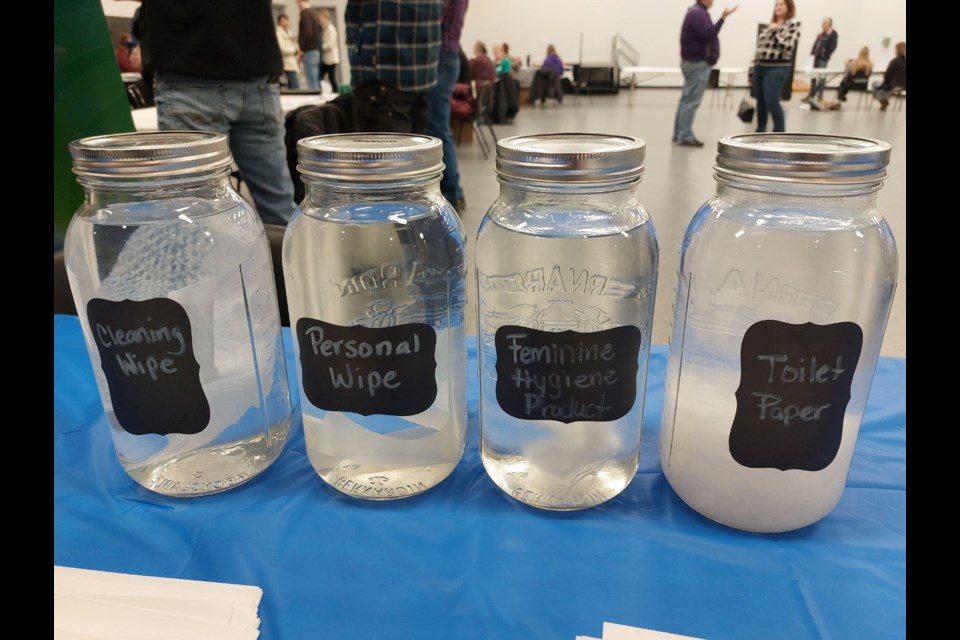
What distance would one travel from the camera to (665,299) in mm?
2055

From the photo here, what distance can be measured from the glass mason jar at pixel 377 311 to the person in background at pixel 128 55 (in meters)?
5.18

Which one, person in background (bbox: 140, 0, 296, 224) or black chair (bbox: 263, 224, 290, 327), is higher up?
person in background (bbox: 140, 0, 296, 224)

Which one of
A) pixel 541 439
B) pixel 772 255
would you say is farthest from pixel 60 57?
pixel 772 255

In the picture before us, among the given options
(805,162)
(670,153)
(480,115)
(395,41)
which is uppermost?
(480,115)

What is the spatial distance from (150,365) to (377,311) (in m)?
0.21

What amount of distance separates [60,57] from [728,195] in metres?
1.34

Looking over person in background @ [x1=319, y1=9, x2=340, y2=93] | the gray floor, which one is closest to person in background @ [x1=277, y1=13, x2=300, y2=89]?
person in background @ [x1=319, y1=9, x2=340, y2=93]

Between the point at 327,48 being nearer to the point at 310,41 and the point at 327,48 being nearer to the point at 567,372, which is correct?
the point at 310,41

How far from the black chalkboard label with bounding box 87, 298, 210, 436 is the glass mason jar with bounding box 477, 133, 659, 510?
27cm

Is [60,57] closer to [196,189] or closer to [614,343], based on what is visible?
[196,189]

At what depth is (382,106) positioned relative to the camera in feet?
6.44

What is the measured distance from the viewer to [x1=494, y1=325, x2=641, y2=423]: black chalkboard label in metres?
0.53

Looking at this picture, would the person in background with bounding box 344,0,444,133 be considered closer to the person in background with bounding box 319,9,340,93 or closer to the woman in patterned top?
the woman in patterned top

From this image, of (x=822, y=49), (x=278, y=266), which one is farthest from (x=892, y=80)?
(x=278, y=266)
